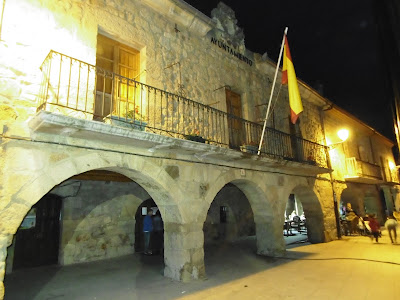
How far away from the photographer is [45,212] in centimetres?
669

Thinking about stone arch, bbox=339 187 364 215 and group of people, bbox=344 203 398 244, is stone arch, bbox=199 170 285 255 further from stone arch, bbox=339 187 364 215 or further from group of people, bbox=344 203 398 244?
stone arch, bbox=339 187 364 215

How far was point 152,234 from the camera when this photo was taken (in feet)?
25.2

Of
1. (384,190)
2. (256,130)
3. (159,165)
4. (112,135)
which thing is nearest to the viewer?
(112,135)

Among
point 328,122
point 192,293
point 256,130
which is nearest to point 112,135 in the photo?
point 192,293

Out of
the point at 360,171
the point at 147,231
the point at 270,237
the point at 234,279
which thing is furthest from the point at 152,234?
the point at 360,171

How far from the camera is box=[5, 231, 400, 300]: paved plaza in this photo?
4336 mm

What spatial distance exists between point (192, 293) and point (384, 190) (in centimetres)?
1852

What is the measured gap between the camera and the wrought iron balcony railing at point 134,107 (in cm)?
395

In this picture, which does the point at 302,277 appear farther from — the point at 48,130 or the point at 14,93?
the point at 14,93

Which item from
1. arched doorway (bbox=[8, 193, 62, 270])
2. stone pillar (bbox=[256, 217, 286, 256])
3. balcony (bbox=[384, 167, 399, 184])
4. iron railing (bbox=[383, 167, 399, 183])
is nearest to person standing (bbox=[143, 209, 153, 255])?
arched doorway (bbox=[8, 193, 62, 270])

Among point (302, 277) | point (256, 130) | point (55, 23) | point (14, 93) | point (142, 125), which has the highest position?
point (55, 23)

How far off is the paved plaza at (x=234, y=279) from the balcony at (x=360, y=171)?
191 inches

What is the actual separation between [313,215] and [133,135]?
8262 millimetres

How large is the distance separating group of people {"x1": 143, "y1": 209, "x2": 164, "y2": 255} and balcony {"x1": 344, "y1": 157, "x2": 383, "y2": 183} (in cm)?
870
